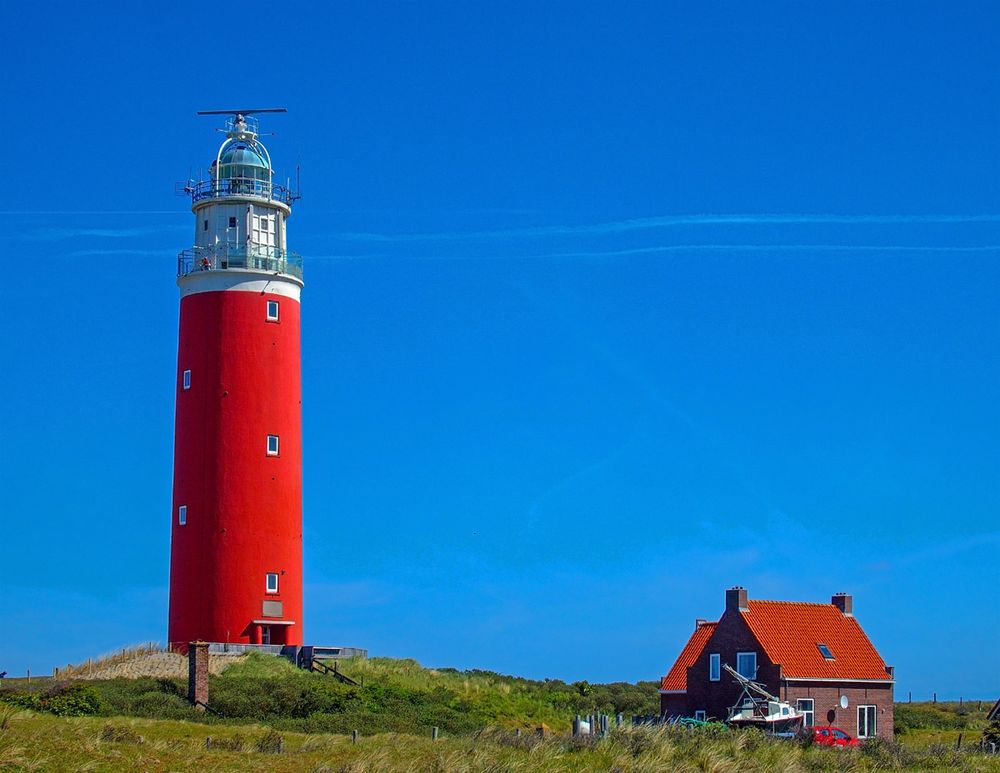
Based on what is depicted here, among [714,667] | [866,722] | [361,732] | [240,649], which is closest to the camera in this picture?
[361,732]

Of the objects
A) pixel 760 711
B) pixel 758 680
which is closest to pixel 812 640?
A: pixel 758 680

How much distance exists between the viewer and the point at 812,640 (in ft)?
167

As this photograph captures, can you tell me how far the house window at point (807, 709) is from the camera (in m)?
48.2

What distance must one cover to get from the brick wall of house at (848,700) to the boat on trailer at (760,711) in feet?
2.36

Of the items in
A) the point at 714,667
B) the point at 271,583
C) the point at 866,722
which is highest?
the point at 271,583

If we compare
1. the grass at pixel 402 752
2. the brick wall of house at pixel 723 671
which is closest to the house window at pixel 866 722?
the brick wall of house at pixel 723 671

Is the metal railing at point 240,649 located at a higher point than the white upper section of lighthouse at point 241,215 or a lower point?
lower

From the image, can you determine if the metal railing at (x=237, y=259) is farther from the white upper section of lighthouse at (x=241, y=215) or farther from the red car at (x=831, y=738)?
the red car at (x=831, y=738)

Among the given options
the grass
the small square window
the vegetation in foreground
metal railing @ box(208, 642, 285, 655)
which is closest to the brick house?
the small square window

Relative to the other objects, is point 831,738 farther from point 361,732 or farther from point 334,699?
point 334,699

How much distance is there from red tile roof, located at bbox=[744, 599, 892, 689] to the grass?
12782 millimetres

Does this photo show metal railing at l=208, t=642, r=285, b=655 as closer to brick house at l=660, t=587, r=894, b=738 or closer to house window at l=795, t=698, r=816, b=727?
brick house at l=660, t=587, r=894, b=738

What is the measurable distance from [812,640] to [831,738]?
10596 millimetres

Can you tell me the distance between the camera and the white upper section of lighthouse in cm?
5069
